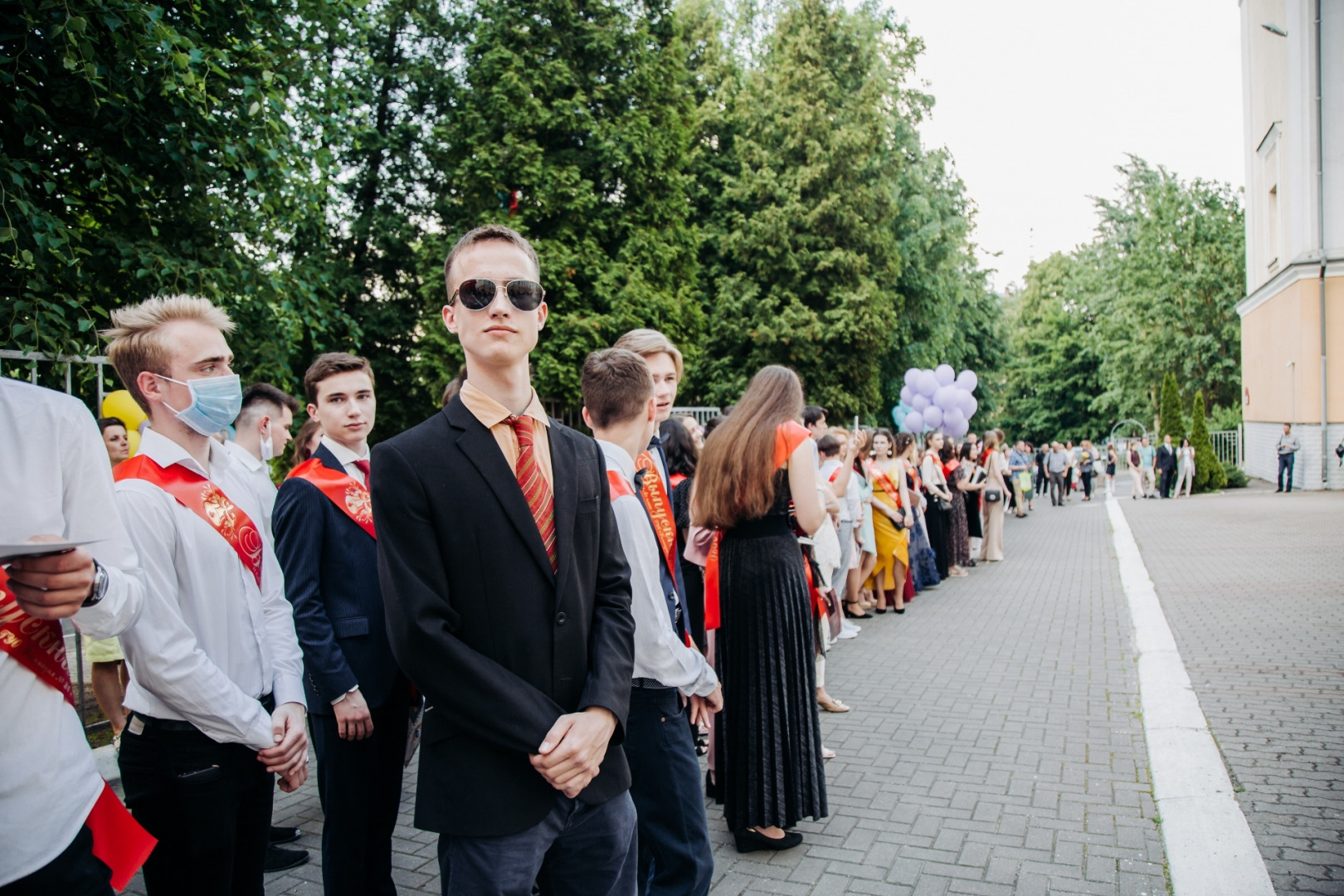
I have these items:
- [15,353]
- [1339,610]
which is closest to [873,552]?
[1339,610]

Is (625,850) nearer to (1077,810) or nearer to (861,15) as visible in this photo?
(1077,810)

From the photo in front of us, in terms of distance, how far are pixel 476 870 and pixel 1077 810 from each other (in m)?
3.73

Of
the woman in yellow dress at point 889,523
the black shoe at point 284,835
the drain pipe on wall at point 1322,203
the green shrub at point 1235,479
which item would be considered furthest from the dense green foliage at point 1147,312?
the black shoe at point 284,835

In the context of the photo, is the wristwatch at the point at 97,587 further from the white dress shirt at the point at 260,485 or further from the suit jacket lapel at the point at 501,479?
the white dress shirt at the point at 260,485

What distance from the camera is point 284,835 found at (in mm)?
4492

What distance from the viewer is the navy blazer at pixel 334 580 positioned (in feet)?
10.7

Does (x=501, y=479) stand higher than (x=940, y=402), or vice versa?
(x=940, y=402)

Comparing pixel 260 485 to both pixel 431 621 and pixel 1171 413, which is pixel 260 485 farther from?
pixel 1171 413

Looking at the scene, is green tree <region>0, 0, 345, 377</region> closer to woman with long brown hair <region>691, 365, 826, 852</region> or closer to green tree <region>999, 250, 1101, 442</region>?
woman with long brown hair <region>691, 365, 826, 852</region>

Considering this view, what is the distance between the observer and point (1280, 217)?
28.1 meters

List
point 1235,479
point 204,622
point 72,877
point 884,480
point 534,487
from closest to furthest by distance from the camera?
point 72,877
point 534,487
point 204,622
point 884,480
point 1235,479

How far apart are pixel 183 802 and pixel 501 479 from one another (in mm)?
1509

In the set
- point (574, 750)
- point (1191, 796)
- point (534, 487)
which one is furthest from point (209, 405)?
point (1191, 796)

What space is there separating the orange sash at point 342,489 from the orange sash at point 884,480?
25.8 feet
